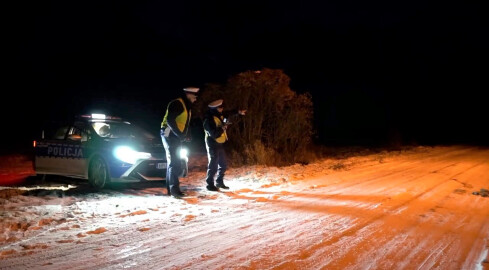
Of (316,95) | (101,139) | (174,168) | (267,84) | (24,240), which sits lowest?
(24,240)

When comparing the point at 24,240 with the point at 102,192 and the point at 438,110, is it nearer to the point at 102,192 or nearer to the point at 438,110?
the point at 102,192

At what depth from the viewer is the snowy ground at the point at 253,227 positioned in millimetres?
4160

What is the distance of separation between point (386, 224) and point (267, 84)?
8.55 meters

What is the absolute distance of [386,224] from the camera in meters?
5.64

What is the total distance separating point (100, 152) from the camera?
8555 mm

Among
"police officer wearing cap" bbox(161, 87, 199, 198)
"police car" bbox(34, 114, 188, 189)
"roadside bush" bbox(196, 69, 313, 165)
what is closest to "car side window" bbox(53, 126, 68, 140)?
"police car" bbox(34, 114, 188, 189)

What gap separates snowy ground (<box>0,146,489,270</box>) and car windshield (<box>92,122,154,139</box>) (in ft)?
4.99

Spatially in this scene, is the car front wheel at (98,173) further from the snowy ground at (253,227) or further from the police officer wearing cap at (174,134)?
the police officer wearing cap at (174,134)

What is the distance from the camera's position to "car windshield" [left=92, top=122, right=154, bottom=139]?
31.6 feet

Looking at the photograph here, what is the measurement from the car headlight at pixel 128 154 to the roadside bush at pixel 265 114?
5.16 meters

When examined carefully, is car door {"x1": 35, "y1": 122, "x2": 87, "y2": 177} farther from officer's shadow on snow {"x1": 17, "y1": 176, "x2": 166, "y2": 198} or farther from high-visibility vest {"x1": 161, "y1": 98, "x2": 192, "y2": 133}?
high-visibility vest {"x1": 161, "y1": 98, "x2": 192, "y2": 133}

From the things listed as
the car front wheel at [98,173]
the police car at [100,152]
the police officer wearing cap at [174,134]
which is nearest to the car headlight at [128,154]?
the police car at [100,152]

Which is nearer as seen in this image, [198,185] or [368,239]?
[368,239]

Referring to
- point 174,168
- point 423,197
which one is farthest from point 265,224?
point 423,197
